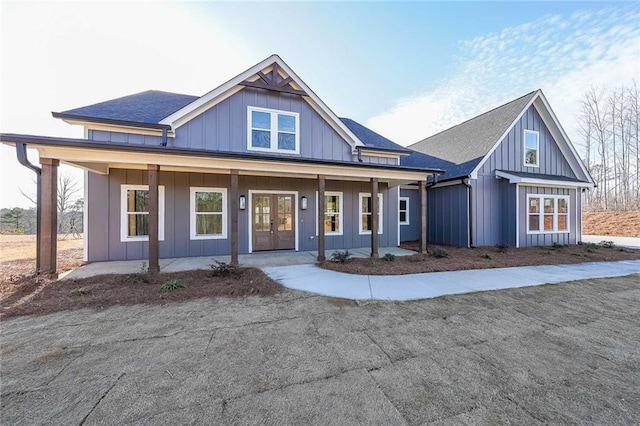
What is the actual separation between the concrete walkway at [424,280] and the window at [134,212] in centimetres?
455

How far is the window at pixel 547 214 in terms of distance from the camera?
11.5 meters

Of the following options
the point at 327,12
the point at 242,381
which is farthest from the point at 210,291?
the point at 327,12

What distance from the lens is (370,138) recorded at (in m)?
11.7

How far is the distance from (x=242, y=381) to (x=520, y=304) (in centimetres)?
479

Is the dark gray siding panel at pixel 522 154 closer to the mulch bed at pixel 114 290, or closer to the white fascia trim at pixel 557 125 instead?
the white fascia trim at pixel 557 125

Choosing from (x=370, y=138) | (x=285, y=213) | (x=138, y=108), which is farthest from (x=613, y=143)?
(x=138, y=108)

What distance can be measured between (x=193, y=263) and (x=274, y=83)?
6.59 m

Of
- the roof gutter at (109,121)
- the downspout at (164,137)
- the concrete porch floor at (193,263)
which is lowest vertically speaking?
the concrete porch floor at (193,263)

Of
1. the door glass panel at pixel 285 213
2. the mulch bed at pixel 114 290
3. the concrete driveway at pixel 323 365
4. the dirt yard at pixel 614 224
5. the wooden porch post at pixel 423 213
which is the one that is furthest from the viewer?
the dirt yard at pixel 614 224

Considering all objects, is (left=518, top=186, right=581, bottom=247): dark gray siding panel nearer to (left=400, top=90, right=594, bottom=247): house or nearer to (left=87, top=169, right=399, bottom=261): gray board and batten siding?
(left=400, top=90, right=594, bottom=247): house

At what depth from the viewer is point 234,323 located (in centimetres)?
376

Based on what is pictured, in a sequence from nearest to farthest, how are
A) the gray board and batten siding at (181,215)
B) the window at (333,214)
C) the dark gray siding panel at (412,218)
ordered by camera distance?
the gray board and batten siding at (181,215), the window at (333,214), the dark gray siding panel at (412,218)

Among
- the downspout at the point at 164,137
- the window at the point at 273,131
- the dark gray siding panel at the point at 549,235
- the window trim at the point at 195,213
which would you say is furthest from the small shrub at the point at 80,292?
the dark gray siding panel at the point at 549,235

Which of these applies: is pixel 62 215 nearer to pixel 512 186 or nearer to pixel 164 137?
pixel 164 137
